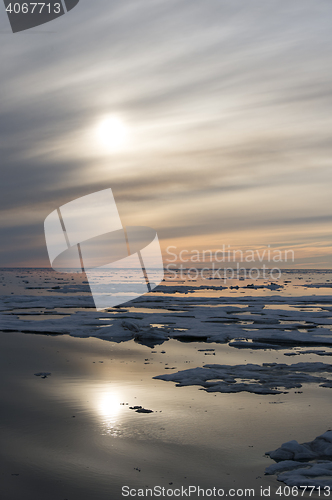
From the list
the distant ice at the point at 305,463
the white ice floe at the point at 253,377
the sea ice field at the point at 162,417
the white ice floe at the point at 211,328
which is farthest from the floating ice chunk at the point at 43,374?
the distant ice at the point at 305,463

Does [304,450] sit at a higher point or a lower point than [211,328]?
higher

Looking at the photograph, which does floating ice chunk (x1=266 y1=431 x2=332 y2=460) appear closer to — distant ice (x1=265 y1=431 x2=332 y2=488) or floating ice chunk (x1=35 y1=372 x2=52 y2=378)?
distant ice (x1=265 y1=431 x2=332 y2=488)

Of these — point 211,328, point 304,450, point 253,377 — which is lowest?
point 211,328

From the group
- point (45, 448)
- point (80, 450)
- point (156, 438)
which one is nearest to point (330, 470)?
point (156, 438)

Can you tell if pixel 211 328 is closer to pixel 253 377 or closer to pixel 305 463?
pixel 253 377

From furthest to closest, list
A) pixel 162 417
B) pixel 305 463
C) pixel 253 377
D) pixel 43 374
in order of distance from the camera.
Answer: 1. pixel 43 374
2. pixel 253 377
3. pixel 162 417
4. pixel 305 463

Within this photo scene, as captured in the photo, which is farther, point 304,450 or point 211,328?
point 211,328

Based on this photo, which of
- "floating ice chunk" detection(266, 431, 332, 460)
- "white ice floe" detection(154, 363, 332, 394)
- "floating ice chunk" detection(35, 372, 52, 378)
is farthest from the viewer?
"floating ice chunk" detection(35, 372, 52, 378)

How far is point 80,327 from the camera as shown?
55.4 ft

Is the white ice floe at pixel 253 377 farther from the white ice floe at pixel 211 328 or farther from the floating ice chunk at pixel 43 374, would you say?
the white ice floe at pixel 211 328

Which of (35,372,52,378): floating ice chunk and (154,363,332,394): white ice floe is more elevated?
(35,372,52,378): floating ice chunk

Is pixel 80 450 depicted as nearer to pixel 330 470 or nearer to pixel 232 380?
pixel 330 470

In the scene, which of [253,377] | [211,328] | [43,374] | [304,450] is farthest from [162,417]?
[211,328]

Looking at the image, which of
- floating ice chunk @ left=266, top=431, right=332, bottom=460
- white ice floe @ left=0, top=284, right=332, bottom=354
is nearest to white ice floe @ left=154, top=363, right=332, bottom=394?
floating ice chunk @ left=266, top=431, right=332, bottom=460
